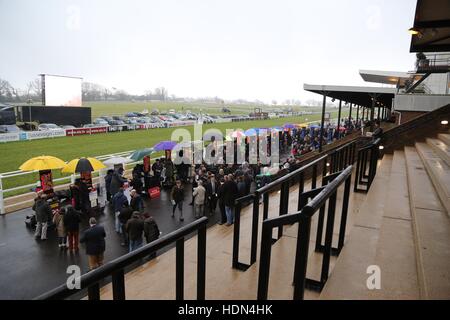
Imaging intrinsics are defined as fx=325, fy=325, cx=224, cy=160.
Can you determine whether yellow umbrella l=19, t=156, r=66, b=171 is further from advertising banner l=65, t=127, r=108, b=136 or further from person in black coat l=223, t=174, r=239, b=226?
advertising banner l=65, t=127, r=108, b=136

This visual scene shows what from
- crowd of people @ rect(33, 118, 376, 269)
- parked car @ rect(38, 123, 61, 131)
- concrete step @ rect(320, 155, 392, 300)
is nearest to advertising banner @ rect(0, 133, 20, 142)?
parked car @ rect(38, 123, 61, 131)

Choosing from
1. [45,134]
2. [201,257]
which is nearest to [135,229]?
[201,257]

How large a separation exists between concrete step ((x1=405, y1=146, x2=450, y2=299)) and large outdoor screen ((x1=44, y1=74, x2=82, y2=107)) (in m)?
48.2

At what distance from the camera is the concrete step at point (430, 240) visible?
2.36 metres

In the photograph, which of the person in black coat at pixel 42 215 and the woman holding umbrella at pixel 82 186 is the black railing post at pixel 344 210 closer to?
the person in black coat at pixel 42 215

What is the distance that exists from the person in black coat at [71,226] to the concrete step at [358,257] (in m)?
6.66

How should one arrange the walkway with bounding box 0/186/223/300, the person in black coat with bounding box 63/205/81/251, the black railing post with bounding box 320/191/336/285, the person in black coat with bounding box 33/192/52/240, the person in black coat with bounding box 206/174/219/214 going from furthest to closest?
the person in black coat with bounding box 206/174/219/214
the person in black coat with bounding box 33/192/52/240
the person in black coat with bounding box 63/205/81/251
the walkway with bounding box 0/186/223/300
the black railing post with bounding box 320/191/336/285

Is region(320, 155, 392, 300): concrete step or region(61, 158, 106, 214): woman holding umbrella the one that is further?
region(61, 158, 106, 214): woman holding umbrella

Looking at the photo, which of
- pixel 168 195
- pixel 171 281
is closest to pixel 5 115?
pixel 168 195

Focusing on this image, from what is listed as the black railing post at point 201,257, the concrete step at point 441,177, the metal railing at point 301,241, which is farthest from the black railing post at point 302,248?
the concrete step at point 441,177

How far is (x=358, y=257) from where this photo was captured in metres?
3.21

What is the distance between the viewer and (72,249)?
8.25m

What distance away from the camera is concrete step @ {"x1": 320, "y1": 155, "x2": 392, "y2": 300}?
8.60 ft
